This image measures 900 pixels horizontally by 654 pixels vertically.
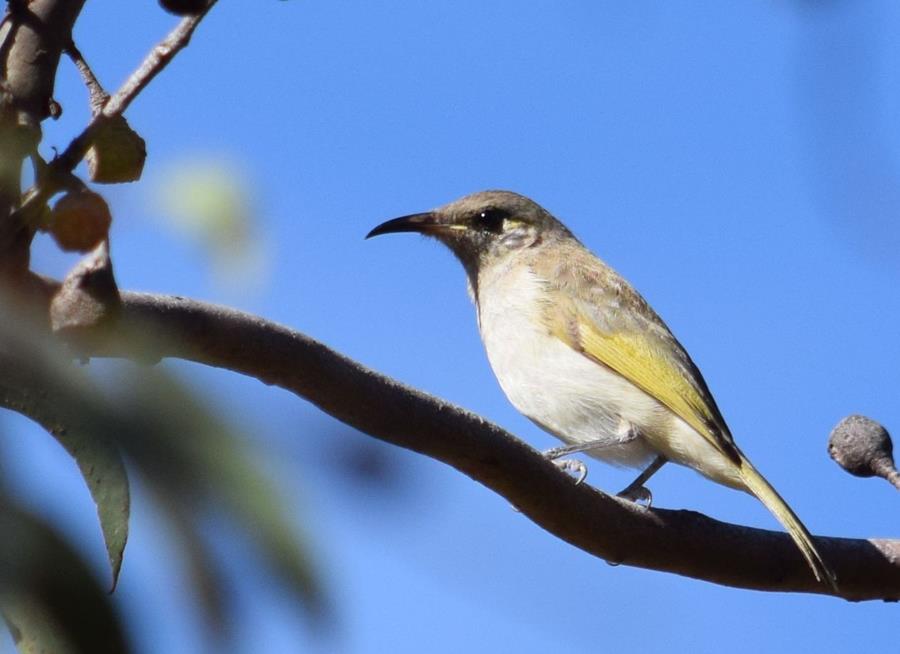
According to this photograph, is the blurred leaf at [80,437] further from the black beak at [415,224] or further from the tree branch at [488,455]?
the black beak at [415,224]

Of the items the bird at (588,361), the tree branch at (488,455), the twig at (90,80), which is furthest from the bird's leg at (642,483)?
the twig at (90,80)

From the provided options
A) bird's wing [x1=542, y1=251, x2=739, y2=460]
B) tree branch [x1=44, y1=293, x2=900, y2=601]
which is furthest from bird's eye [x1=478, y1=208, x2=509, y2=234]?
tree branch [x1=44, y1=293, x2=900, y2=601]

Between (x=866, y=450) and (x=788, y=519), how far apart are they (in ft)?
3.39

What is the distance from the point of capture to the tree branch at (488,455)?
7.26ft

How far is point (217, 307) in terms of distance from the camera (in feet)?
8.11

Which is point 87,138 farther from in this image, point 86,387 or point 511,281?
point 511,281

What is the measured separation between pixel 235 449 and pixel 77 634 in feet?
0.51

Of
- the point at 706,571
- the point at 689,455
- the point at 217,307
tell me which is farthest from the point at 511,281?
the point at 217,307

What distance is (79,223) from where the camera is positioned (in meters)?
1.26

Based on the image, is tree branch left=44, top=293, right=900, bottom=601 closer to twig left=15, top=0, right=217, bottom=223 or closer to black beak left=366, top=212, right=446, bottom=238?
twig left=15, top=0, right=217, bottom=223

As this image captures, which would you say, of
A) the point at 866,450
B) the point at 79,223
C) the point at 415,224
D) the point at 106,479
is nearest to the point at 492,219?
the point at 415,224

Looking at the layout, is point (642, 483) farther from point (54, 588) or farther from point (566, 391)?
point (54, 588)

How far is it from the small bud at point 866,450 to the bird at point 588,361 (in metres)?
1.33

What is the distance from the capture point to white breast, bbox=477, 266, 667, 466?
6.38m
